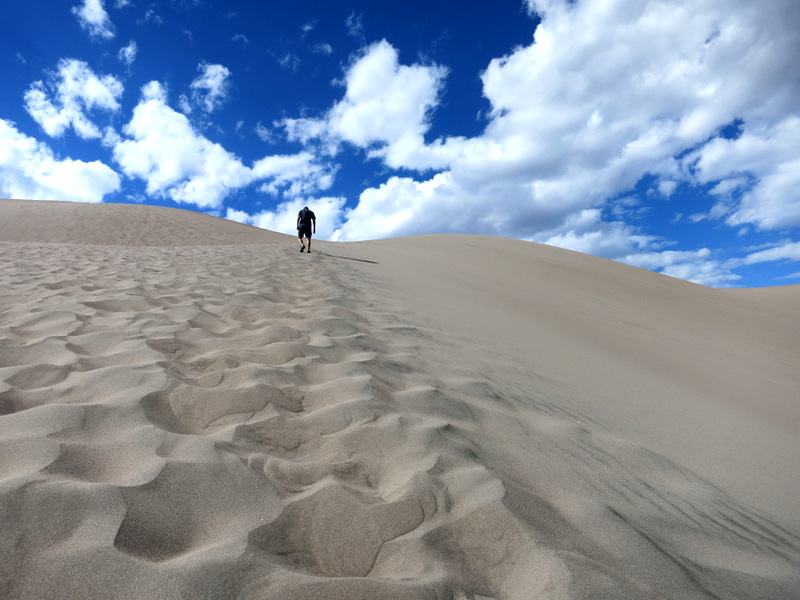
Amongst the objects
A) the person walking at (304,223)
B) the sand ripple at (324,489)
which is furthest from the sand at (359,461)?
the person walking at (304,223)

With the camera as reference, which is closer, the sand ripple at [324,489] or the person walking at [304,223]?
the sand ripple at [324,489]

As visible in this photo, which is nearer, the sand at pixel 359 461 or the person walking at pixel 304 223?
the sand at pixel 359 461

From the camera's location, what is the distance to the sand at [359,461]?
122 centimetres

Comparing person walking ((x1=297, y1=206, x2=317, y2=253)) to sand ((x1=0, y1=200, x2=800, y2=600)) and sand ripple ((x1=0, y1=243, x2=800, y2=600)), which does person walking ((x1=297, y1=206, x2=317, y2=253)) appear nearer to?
sand ((x1=0, y1=200, x2=800, y2=600))

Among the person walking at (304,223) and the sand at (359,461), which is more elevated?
the person walking at (304,223)

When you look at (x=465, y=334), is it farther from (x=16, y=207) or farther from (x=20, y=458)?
(x=16, y=207)

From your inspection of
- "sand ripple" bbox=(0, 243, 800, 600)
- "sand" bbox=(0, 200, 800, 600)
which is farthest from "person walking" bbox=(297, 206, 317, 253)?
"sand ripple" bbox=(0, 243, 800, 600)

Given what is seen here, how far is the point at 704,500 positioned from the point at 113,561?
222 cm

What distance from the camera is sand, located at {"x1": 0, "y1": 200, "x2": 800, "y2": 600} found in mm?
1223

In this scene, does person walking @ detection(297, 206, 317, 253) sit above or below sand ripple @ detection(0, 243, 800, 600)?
above

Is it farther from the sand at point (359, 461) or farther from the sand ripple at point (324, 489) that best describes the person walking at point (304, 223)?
the sand ripple at point (324, 489)

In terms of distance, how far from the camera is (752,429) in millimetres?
3324

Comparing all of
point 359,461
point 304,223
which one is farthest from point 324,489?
point 304,223

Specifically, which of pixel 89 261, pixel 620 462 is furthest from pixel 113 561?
pixel 89 261
